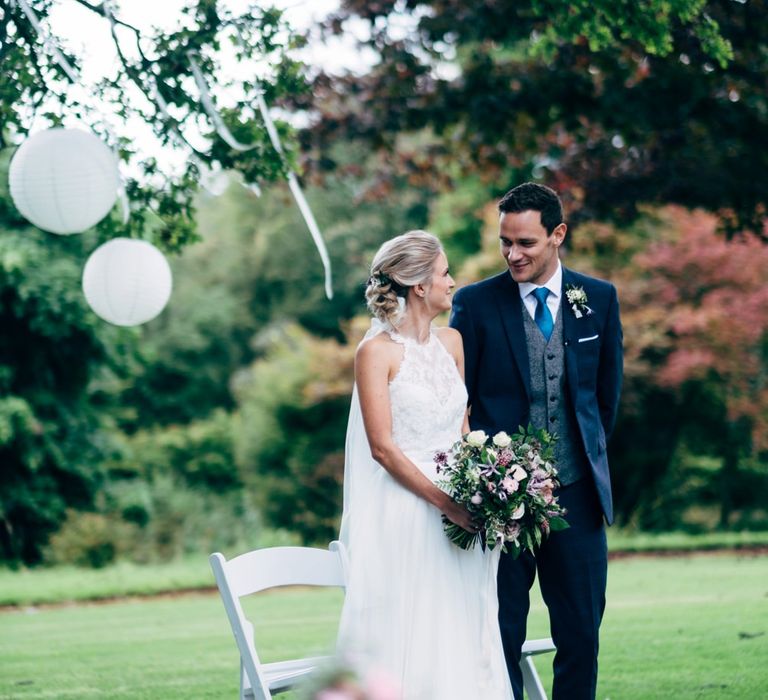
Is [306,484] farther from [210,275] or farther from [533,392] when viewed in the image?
[533,392]

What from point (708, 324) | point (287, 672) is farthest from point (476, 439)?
point (708, 324)

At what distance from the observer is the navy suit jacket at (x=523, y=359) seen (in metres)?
4.61

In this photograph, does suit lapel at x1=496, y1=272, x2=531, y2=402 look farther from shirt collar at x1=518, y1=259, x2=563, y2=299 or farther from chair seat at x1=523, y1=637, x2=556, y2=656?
chair seat at x1=523, y1=637, x2=556, y2=656

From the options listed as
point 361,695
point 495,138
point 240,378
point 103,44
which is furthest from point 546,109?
point 240,378

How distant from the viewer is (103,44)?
21.2ft

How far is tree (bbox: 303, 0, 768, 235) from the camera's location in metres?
9.54

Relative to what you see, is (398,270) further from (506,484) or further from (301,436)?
(301,436)

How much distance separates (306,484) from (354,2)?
35.8 feet

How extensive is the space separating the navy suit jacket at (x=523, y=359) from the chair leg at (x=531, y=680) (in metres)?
0.77

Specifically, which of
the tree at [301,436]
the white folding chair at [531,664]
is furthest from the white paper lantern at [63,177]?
the tree at [301,436]

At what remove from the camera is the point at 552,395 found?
15.1 ft

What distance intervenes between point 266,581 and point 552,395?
129 cm

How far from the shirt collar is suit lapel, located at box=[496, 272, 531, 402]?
0.09 feet

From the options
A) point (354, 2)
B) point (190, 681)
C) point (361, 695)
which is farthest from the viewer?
point (354, 2)
